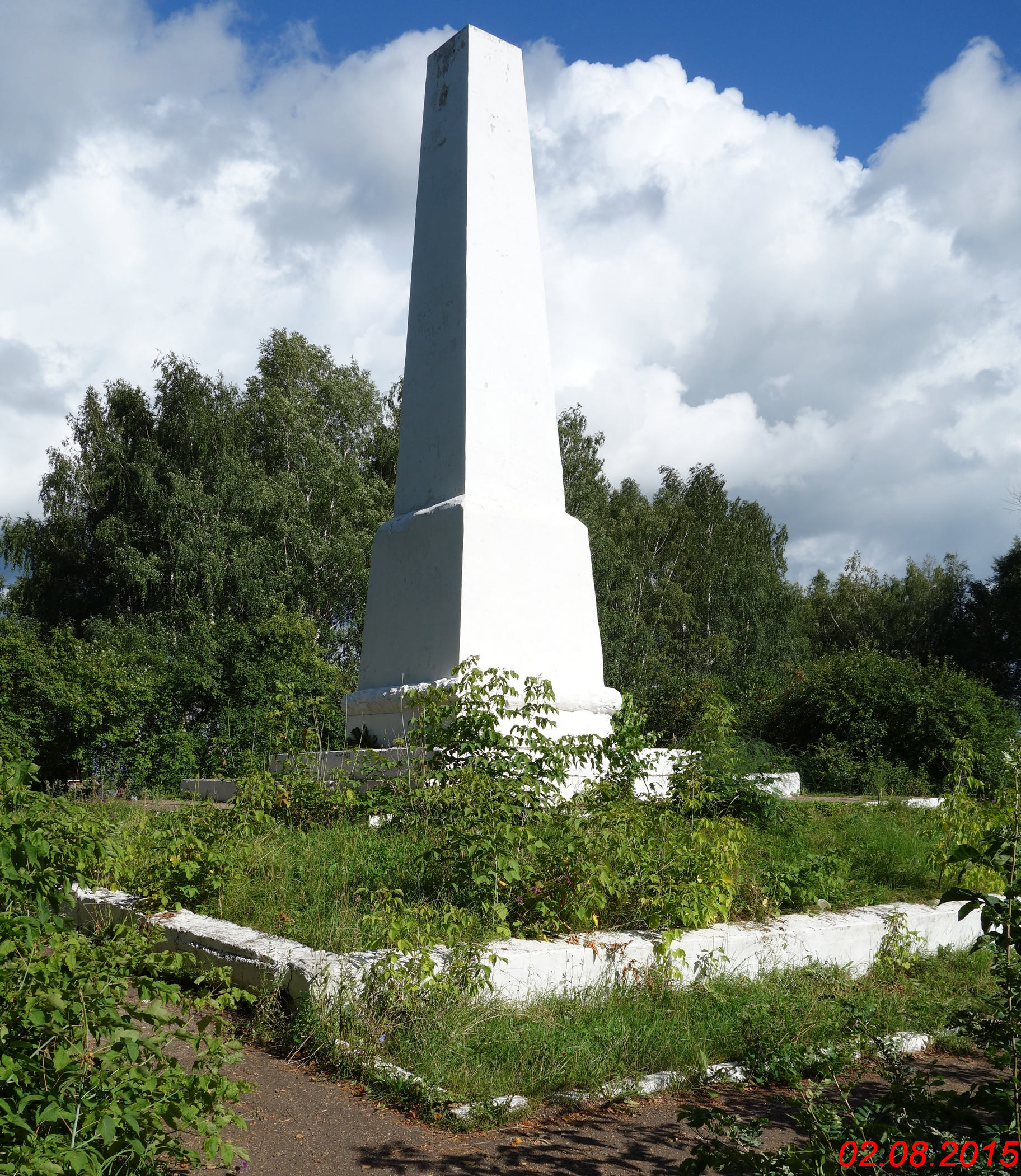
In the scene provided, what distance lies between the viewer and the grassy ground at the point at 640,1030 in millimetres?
3178

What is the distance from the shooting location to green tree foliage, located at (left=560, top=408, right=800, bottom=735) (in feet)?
84.8

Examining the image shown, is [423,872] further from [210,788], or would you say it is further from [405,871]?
[210,788]

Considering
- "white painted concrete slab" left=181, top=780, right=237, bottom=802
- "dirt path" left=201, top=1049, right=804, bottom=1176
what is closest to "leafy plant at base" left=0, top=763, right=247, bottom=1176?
"dirt path" left=201, top=1049, right=804, bottom=1176

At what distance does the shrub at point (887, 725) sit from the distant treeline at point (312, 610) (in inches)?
1.4

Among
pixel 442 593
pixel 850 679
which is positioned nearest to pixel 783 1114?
pixel 442 593

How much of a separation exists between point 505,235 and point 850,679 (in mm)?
8303

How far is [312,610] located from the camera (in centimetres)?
2280

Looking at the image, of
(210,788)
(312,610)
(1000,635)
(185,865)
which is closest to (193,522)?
(312,610)

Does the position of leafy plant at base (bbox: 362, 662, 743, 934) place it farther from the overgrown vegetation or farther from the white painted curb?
the overgrown vegetation

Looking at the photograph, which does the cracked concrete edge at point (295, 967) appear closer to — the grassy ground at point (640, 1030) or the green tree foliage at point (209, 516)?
the grassy ground at point (640, 1030)
